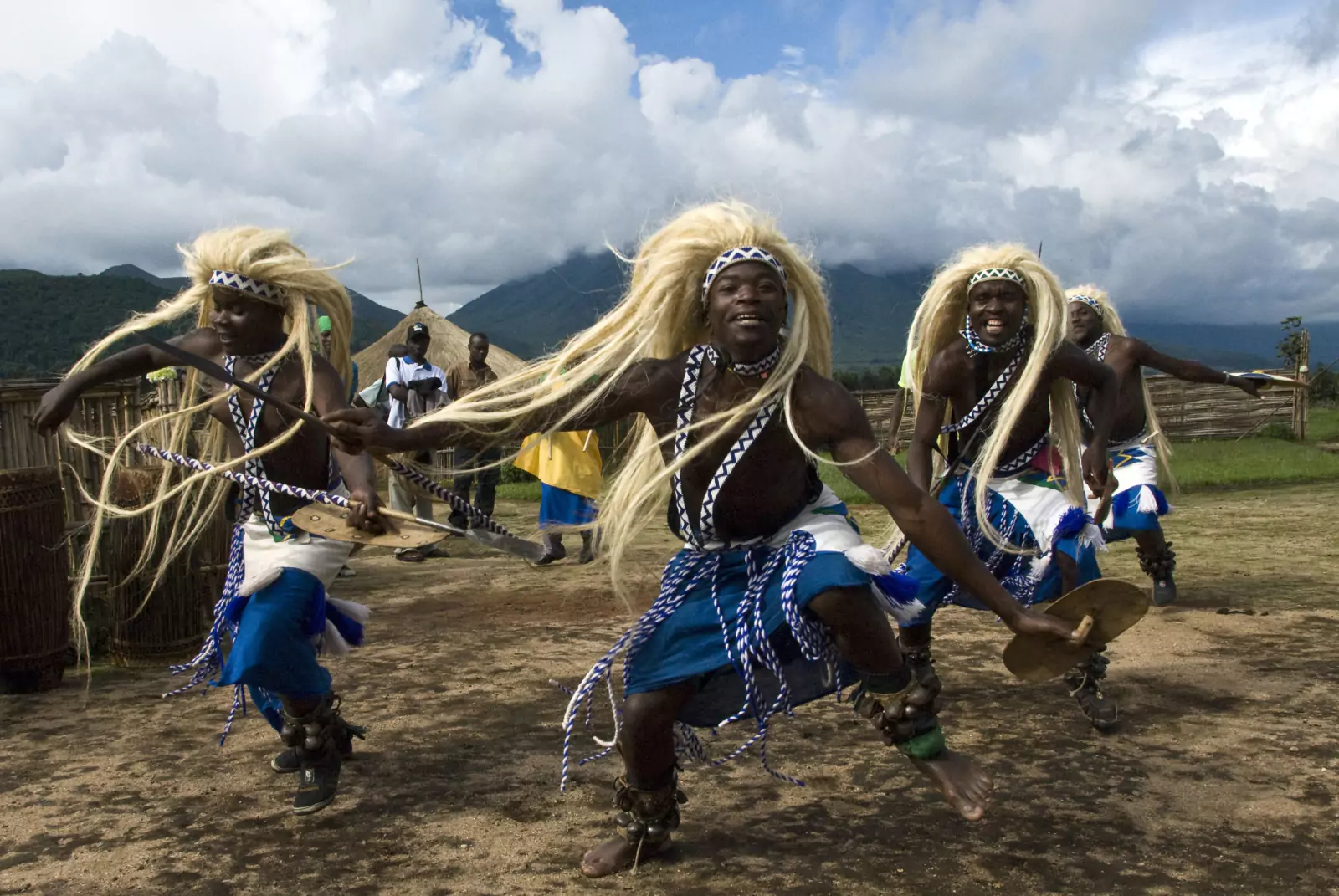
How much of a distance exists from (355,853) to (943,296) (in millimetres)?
Answer: 2957

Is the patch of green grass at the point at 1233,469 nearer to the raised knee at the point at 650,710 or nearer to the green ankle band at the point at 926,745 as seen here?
the green ankle band at the point at 926,745

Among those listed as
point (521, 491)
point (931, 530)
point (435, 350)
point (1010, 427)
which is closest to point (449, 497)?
point (931, 530)

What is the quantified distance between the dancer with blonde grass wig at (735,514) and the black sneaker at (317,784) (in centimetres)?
83

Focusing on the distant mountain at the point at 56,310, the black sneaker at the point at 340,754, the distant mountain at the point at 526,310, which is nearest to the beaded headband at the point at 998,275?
the black sneaker at the point at 340,754

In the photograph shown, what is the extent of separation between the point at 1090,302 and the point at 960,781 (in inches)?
163

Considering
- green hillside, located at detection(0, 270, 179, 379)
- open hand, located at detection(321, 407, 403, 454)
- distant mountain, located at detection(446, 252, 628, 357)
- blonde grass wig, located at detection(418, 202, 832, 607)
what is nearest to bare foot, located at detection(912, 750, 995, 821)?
blonde grass wig, located at detection(418, 202, 832, 607)

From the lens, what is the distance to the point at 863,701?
10.4 ft

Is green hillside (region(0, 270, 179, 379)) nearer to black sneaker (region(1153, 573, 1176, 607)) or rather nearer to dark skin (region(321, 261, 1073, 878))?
black sneaker (region(1153, 573, 1176, 607))

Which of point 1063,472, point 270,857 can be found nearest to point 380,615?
point 270,857

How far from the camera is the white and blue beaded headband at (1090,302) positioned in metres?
6.37

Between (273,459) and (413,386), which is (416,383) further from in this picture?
(273,459)

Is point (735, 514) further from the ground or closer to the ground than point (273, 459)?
closer to the ground

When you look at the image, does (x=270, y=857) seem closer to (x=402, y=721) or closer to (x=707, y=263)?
(x=402, y=721)

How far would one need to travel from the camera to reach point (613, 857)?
9.34 feet
